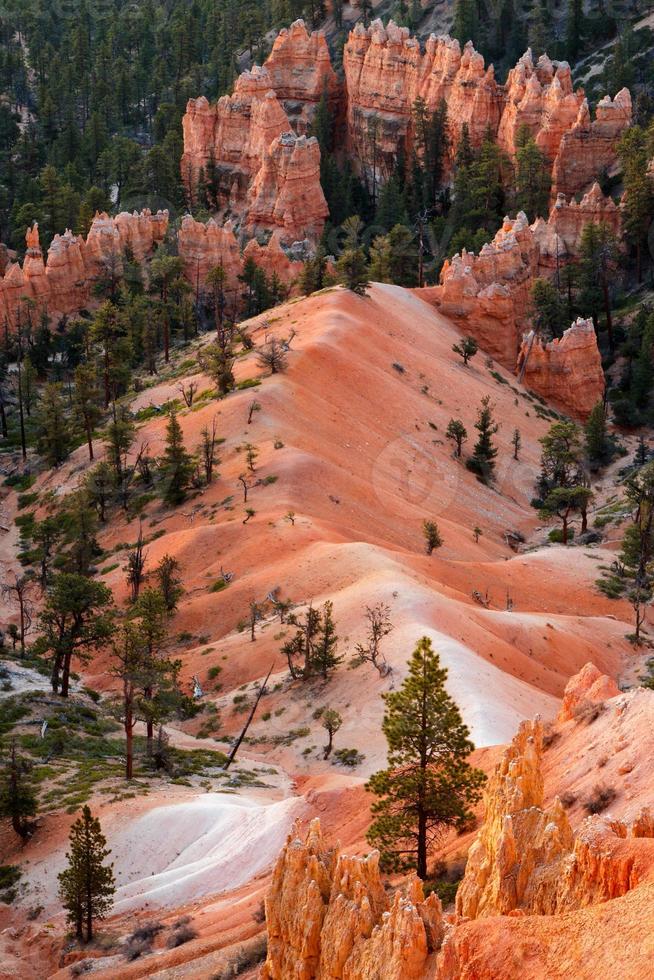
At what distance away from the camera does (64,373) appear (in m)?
87.0

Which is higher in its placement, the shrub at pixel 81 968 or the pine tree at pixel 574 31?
the pine tree at pixel 574 31

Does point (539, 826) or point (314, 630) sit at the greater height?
point (539, 826)

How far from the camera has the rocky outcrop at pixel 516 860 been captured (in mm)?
18109

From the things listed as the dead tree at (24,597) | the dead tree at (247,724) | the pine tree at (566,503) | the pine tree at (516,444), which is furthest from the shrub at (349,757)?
the pine tree at (516,444)

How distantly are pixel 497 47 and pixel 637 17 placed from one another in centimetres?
1404

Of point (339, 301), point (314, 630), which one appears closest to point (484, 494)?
point (339, 301)

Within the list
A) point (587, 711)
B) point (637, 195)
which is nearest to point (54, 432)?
point (637, 195)

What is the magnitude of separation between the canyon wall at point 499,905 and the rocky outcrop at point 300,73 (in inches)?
4164

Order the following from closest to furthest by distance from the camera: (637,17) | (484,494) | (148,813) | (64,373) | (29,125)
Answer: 1. (148,813)
2. (484,494)
3. (64,373)
4. (637,17)
5. (29,125)

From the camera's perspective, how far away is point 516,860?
1855 centimetres

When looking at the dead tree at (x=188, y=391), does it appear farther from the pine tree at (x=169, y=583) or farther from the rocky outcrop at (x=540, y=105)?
the rocky outcrop at (x=540, y=105)

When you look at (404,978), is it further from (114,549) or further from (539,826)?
(114,549)

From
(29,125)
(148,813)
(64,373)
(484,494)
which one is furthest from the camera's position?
(29,125)

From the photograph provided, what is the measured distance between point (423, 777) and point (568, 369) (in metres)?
59.0
